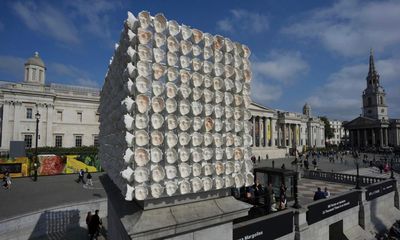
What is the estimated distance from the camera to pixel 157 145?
16.6 ft

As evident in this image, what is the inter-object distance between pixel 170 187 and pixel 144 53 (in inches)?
104

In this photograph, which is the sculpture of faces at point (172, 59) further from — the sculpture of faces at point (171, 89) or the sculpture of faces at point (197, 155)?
the sculpture of faces at point (197, 155)

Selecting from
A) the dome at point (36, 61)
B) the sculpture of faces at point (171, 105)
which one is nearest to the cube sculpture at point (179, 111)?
the sculpture of faces at point (171, 105)

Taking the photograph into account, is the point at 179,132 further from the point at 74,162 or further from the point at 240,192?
the point at 74,162

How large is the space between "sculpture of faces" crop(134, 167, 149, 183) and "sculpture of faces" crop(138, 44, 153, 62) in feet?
6.79

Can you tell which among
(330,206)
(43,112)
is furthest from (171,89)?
(43,112)

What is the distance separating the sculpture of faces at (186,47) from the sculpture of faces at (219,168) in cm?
255

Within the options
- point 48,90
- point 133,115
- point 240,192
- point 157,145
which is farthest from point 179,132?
point 48,90

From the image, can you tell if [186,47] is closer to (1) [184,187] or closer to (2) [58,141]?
(1) [184,187]

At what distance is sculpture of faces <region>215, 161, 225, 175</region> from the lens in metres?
5.84

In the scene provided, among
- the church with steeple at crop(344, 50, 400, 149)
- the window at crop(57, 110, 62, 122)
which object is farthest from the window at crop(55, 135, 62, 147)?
the church with steeple at crop(344, 50, 400, 149)

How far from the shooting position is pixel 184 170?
5367 mm

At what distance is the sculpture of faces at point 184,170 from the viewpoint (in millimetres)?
5328

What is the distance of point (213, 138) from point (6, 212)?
638 inches
